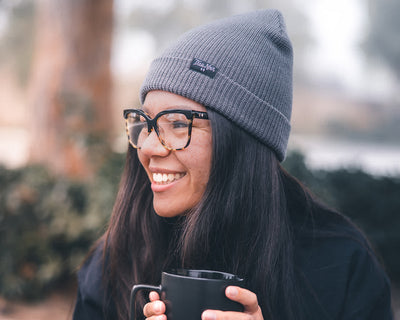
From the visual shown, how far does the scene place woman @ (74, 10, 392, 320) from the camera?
1504 mm

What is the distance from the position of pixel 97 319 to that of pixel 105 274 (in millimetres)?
177

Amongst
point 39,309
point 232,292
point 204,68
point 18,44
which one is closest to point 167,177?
point 204,68

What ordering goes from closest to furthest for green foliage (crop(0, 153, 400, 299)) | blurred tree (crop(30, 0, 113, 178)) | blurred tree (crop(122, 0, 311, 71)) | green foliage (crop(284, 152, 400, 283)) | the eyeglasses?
1. the eyeglasses
2. green foliage (crop(0, 153, 400, 299))
3. green foliage (crop(284, 152, 400, 283))
4. blurred tree (crop(30, 0, 113, 178))
5. blurred tree (crop(122, 0, 311, 71))

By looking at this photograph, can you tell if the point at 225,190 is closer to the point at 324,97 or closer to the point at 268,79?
the point at 268,79

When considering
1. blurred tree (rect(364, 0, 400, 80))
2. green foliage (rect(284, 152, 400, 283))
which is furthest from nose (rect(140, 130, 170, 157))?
blurred tree (rect(364, 0, 400, 80))

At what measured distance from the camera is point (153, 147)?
1.50m

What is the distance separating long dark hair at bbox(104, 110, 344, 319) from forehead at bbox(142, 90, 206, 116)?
0.07 m

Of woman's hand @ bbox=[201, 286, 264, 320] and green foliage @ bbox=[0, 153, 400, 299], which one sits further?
green foliage @ bbox=[0, 153, 400, 299]

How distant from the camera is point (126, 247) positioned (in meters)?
1.73

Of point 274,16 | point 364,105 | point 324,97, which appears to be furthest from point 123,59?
point 274,16

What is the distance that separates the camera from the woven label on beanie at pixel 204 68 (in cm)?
154

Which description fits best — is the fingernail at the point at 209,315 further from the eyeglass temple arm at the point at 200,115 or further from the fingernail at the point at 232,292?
the eyeglass temple arm at the point at 200,115

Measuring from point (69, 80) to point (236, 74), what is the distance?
4.16 metres

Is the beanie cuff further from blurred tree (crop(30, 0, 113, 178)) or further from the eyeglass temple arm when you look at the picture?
blurred tree (crop(30, 0, 113, 178))
